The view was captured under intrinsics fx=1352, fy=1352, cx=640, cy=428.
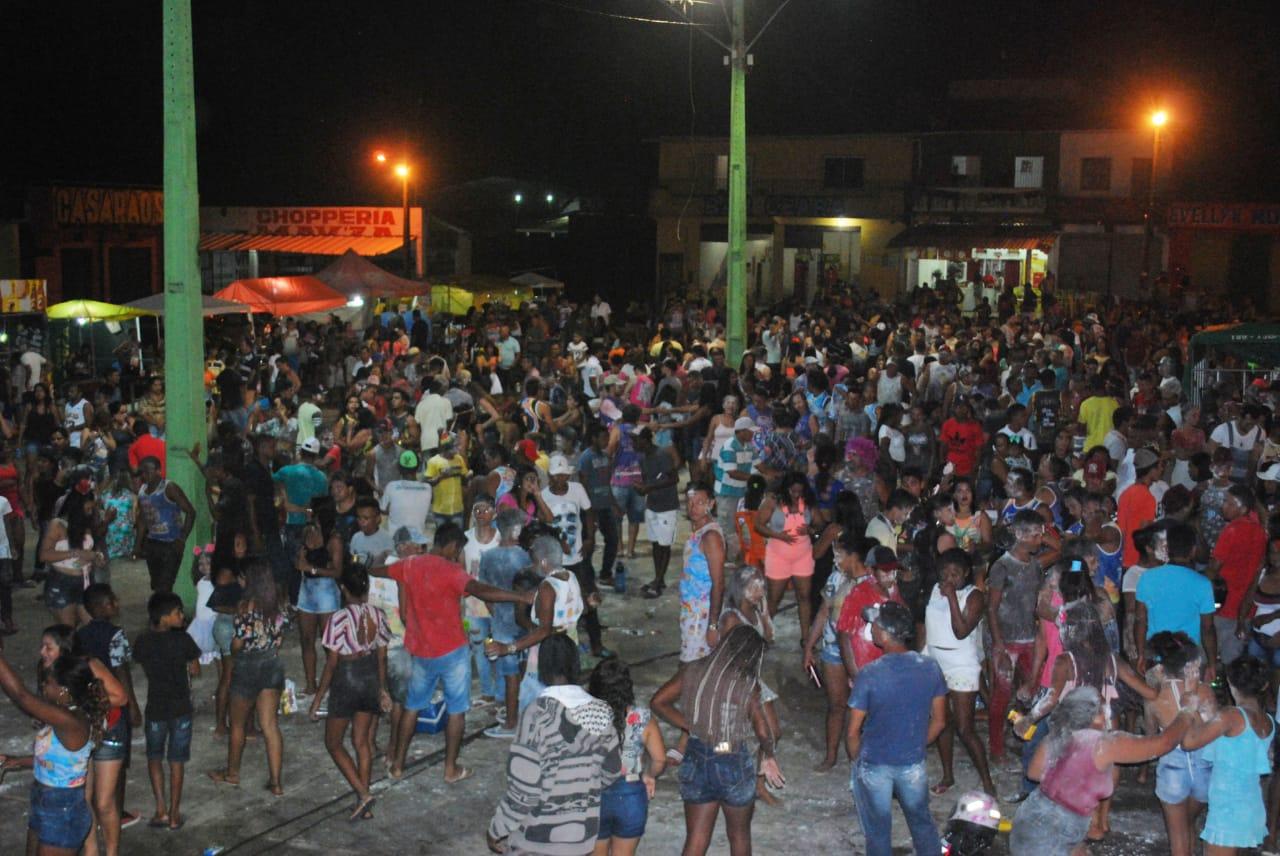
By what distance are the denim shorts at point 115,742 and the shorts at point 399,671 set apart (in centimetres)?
162

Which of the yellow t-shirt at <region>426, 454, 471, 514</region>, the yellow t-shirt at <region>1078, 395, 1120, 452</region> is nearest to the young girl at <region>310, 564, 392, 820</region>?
the yellow t-shirt at <region>426, 454, 471, 514</region>

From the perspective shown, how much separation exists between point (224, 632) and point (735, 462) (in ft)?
16.1

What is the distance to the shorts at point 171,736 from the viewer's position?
272 inches

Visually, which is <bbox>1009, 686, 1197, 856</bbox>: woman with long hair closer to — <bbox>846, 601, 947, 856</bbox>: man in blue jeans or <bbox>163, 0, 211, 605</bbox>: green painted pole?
<bbox>846, 601, 947, 856</bbox>: man in blue jeans

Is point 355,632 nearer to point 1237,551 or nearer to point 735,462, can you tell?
point 735,462

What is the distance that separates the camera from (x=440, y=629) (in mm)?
7441

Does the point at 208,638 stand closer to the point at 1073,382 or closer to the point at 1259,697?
the point at 1259,697

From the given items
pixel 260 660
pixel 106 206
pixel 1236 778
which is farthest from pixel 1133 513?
pixel 106 206

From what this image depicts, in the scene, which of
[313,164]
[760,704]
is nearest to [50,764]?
[760,704]

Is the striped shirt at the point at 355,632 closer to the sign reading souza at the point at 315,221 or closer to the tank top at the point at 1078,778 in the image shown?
the tank top at the point at 1078,778

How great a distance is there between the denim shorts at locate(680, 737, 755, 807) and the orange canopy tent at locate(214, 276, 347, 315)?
1678cm

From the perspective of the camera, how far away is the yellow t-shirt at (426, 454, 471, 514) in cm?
1083

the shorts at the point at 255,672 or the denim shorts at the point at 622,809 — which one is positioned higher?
the shorts at the point at 255,672

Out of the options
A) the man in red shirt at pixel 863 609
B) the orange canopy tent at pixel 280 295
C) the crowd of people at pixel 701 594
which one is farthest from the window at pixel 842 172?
the man in red shirt at pixel 863 609
